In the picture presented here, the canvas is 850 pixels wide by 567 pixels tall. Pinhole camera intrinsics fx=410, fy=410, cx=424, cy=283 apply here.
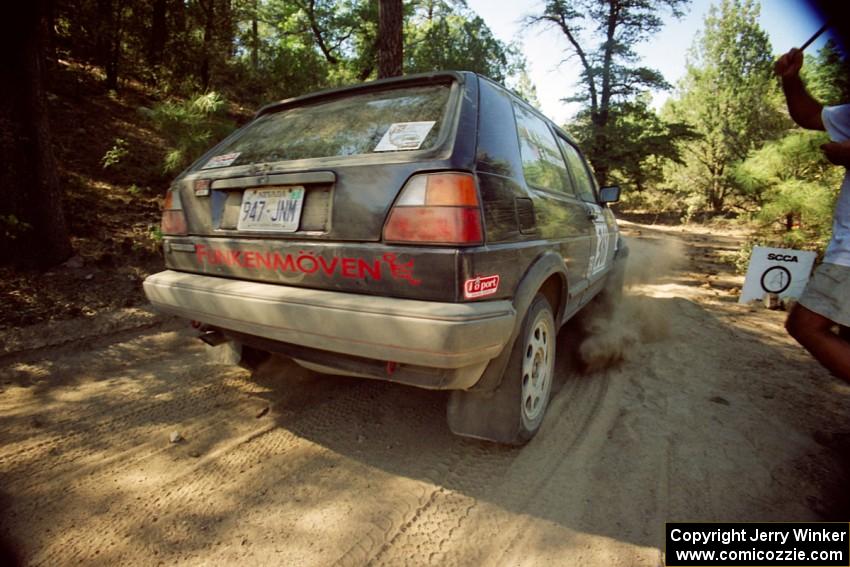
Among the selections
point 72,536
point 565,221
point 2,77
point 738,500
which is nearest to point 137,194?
point 2,77

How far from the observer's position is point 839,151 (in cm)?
177

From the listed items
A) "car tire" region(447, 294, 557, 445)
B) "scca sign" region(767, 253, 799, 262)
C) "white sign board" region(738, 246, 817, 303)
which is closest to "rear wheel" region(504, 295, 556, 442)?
"car tire" region(447, 294, 557, 445)

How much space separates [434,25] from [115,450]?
17816mm

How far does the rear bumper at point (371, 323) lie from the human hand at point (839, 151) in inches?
62.6

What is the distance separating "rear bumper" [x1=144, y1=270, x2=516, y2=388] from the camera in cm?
142

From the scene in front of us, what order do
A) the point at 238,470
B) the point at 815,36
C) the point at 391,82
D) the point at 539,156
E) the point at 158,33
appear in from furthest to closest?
the point at 158,33 → the point at 539,156 → the point at 391,82 → the point at 815,36 → the point at 238,470

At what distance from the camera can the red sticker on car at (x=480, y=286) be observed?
1.47m

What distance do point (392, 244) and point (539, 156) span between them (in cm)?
123

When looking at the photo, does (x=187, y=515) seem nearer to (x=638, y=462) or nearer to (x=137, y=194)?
(x=638, y=462)

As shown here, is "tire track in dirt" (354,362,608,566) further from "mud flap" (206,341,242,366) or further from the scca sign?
the scca sign

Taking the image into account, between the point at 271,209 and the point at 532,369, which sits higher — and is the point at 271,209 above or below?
above

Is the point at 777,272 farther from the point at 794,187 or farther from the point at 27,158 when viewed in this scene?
the point at 27,158

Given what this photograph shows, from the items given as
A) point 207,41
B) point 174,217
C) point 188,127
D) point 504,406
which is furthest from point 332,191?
point 207,41

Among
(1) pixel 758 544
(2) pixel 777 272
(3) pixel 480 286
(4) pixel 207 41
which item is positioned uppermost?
(4) pixel 207 41
